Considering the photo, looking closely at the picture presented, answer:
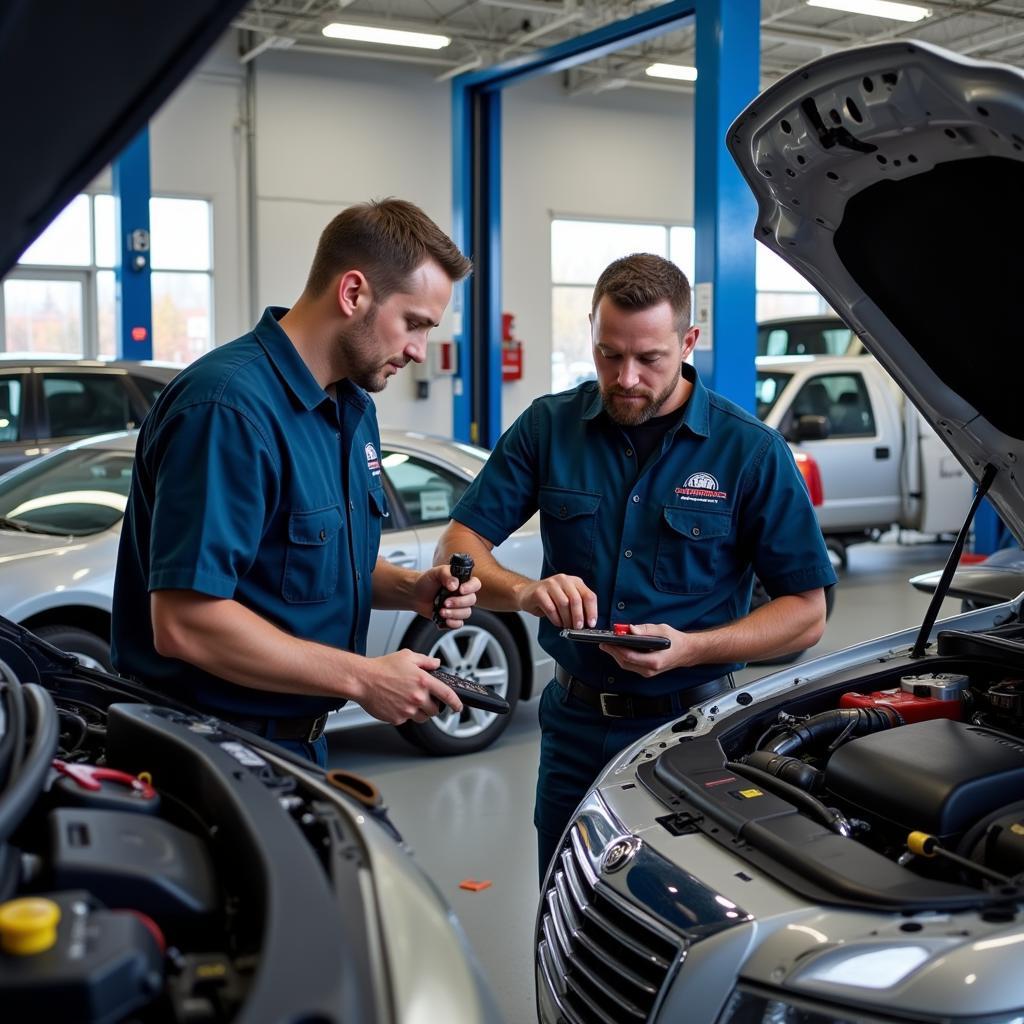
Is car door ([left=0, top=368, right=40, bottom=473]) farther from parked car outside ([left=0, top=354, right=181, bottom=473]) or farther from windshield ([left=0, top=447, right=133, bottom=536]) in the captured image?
windshield ([left=0, top=447, right=133, bottom=536])

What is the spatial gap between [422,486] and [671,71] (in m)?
11.7

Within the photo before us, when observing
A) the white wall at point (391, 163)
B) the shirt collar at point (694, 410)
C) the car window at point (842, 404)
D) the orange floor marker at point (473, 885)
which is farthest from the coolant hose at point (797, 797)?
the white wall at point (391, 163)

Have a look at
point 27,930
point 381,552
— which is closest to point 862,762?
point 27,930

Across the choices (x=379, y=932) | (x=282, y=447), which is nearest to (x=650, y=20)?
(x=282, y=447)

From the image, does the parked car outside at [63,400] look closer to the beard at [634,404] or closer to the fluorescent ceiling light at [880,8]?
the beard at [634,404]

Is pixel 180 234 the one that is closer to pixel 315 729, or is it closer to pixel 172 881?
pixel 315 729

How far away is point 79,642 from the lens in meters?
4.63

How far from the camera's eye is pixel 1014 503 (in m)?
2.64

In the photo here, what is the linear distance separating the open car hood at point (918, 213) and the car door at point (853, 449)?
6408 mm

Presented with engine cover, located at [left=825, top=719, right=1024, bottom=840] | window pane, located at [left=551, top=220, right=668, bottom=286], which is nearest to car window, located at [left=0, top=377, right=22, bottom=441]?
engine cover, located at [left=825, top=719, right=1024, bottom=840]

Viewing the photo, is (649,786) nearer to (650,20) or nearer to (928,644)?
(928,644)

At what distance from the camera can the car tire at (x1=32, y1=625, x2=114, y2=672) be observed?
458 centimetres

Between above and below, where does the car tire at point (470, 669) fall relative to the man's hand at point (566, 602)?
below

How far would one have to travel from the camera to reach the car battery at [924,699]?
258cm
